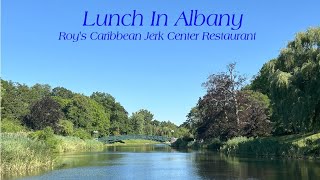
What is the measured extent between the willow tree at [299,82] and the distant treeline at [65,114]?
109 feet

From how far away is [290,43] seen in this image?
38.8 metres

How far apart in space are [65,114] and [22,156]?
303 feet

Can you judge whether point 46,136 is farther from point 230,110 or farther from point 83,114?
point 83,114

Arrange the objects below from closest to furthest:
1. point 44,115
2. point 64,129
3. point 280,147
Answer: point 280,147, point 44,115, point 64,129

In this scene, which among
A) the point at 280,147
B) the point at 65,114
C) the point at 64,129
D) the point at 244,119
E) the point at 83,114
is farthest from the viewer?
the point at 83,114

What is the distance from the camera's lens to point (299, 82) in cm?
3547

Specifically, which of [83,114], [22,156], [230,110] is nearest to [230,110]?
[230,110]

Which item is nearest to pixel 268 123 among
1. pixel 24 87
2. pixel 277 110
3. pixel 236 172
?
pixel 277 110

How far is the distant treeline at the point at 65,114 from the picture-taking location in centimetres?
8250

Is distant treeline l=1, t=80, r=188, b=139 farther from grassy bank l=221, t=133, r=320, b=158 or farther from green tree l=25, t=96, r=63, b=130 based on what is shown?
grassy bank l=221, t=133, r=320, b=158

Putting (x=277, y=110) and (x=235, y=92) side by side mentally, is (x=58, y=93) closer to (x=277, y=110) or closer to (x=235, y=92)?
→ (x=235, y=92)

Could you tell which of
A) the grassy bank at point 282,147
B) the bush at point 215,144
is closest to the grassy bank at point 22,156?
the grassy bank at point 282,147

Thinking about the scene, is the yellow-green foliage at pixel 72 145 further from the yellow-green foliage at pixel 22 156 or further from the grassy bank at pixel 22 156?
the yellow-green foliage at pixel 22 156

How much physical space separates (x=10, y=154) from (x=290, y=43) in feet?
83.3
